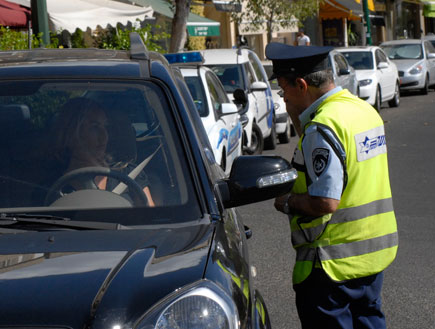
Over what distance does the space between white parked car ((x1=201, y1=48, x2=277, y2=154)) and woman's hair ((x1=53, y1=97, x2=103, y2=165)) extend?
32.4 ft

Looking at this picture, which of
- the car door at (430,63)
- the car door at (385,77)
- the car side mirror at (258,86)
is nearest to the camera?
the car side mirror at (258,86)

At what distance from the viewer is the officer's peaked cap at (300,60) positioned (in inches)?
147

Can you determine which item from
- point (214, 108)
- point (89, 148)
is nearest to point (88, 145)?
point (89, 148)

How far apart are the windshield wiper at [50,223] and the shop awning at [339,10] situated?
126 ft

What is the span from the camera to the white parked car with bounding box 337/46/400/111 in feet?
71.8

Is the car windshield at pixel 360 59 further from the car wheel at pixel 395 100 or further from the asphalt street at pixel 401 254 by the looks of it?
the asphalt street at pixel 401 254

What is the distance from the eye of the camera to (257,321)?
3.05m

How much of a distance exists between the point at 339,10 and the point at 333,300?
38595 mm

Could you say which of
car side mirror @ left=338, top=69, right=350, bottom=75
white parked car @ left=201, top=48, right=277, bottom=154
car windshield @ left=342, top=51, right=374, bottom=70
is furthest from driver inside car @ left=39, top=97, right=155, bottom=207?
car windshield @ left=342, top=51, right=374, bottom=70

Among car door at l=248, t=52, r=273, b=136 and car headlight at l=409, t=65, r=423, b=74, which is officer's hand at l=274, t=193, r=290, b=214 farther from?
car headlight at l=409, t=65, r=423, b=74

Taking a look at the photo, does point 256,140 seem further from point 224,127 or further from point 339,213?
point 339,213

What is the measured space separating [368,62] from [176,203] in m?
20.5

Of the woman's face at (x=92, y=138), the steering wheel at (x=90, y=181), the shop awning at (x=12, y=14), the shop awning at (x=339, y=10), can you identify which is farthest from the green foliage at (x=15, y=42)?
the shop awning at (x=339, y=10)

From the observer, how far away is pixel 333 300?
361 centimetres
